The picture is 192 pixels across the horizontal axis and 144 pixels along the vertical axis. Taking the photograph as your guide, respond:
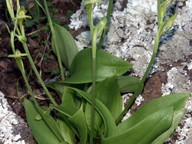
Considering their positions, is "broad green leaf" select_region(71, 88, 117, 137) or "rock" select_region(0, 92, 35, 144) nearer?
"broad green leaf" select_region(71, 88, 117, 137)

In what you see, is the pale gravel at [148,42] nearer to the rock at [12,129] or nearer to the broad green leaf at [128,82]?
the broad green leaf at [128,82]

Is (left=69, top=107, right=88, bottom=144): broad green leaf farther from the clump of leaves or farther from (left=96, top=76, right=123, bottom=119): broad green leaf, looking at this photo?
(left=96, top=76, right=123, bottom=119): broad green leaf

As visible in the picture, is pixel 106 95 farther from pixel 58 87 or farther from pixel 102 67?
pixel 58 87

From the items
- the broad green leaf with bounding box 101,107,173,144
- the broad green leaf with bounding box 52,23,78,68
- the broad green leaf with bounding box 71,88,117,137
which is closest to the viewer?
the broad green leaf with bounding box 101,107,173,144

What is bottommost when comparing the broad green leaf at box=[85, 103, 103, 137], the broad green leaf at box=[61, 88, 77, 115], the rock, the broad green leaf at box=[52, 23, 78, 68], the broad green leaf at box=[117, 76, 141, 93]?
the rock

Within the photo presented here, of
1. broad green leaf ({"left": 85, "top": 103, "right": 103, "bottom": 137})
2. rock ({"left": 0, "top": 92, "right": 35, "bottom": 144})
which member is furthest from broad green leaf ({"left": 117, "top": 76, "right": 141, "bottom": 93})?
rock ({"left": 0, "top": 92, "right": 35, "bottom": 144})

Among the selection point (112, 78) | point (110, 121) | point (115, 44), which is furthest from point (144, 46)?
point (110, 121)

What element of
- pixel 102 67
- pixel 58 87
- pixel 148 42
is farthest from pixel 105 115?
pixel 148 42
